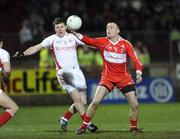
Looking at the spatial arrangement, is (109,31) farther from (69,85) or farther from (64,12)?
(64,12)

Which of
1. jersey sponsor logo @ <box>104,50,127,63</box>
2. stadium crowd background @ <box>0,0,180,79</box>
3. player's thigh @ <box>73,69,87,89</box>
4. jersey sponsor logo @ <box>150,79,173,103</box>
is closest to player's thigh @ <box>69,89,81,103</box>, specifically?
player's thigh @ <box>73,69,87,89</box>

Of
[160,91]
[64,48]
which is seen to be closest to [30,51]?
[64,48]

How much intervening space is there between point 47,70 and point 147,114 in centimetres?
554

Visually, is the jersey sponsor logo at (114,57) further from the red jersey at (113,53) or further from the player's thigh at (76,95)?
the player's thigh at (76,95)

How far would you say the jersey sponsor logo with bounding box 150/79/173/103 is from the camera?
26484 millimetres

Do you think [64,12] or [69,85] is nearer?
[69,85]

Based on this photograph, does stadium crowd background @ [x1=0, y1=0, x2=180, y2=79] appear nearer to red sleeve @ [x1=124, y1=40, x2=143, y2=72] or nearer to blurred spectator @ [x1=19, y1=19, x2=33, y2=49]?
blurred spectator @ [x1=19, y1=19, x2=33, y2=49]

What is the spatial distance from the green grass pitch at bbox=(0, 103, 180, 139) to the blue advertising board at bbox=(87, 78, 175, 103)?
2.51 ft

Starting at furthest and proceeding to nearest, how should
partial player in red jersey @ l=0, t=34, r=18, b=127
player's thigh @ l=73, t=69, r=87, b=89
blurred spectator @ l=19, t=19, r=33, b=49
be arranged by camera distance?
1. blurred spectator @ l=19, t=19, r=33, b=49
2. player's thigh @ l=73, t=69, r=87, b=89
3. partial player in red jersey @ l=0, t=34, r=18, b=127

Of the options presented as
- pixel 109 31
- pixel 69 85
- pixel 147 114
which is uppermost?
pixel 109 31

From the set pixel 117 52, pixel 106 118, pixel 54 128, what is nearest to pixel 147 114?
pixel 106 118

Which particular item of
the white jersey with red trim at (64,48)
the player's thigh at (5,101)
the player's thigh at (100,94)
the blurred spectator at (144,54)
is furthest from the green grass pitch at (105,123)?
the blurred spectator at (144,54)

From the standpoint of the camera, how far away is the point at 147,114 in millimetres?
21500

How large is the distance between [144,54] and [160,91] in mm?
1693
